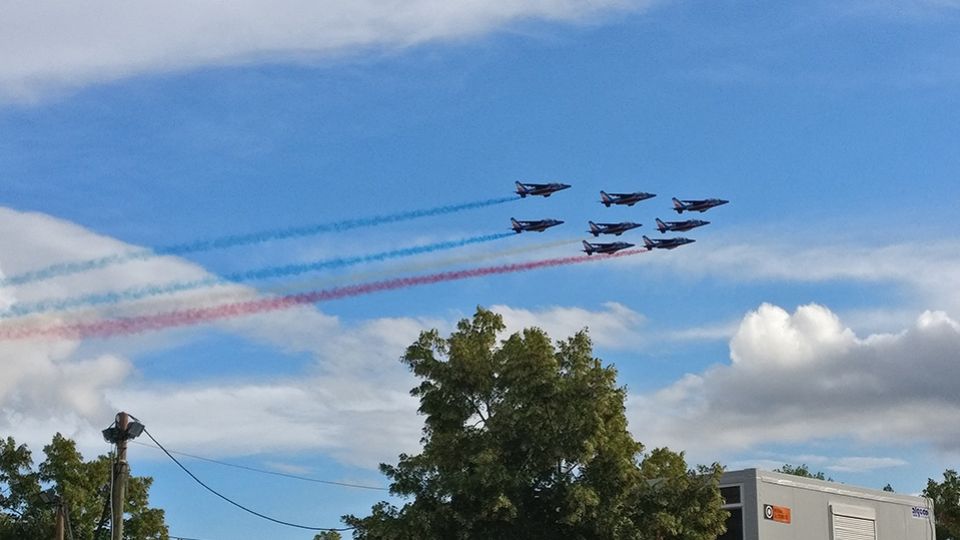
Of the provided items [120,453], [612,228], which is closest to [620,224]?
[612,228]

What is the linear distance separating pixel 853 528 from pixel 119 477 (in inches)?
1313

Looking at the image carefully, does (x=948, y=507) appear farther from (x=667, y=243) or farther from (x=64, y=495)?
(x=64, y=495)

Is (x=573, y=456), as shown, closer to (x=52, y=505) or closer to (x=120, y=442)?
(x=120, y=442)

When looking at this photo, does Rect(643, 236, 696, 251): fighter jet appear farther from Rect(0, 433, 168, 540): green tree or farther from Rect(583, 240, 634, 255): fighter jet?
Rect(0, 433, 168, 540): green tree

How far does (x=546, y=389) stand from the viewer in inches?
1855

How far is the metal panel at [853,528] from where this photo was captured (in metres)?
56.7

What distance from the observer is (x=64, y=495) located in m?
61.6

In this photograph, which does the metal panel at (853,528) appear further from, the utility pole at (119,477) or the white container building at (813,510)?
the utility pole at (119,477)

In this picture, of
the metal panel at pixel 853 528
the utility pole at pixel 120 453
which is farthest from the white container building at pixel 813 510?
the utility pole at pixel 120 453

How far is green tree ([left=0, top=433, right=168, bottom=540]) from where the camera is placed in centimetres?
6166

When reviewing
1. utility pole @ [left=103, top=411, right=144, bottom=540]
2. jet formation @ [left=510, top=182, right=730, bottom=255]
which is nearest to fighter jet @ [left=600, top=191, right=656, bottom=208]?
jet formation @ [left=510, top=182, right=730, bottom=255]

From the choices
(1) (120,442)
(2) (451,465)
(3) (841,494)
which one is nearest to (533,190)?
(3) (841,494)

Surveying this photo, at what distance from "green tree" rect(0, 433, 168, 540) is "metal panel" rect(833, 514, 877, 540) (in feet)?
101

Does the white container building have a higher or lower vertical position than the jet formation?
lower
